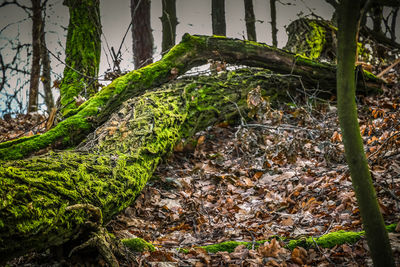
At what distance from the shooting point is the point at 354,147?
5.07ft

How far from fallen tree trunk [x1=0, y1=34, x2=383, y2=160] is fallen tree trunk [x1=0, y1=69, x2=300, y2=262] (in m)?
0.28

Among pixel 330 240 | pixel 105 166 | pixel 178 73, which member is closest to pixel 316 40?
pixel 178 73

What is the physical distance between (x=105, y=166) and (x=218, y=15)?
12547mm

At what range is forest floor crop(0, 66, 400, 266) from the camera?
2336mm

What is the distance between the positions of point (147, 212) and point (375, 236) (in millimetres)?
2569

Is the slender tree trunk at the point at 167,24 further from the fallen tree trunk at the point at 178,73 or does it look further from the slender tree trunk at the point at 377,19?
the fallen tree trunk at the point at 178,73

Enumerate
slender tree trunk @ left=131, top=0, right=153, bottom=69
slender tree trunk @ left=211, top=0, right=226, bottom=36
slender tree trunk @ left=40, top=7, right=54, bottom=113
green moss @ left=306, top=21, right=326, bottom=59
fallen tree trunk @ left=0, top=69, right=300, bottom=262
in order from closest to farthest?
fallen tree trunk @ left=0, top=69, right=300, bottom=262 → green moss @ left=306, top=21, right=326, bottom=59 → slender tree trunk @ left=40, top=7, right=54, bottom=113 → slender tree trunk @ left=131, top=0, right=153, bottom=69 → slender tree trunk @ left=211, top=0, right=226, bottom=36

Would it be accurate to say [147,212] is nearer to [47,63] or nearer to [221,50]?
[221,50]

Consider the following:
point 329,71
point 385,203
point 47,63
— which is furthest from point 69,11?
point 385,203

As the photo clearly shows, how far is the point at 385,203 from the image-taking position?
2730 millimetres

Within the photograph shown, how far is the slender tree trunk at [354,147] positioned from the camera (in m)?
1.52

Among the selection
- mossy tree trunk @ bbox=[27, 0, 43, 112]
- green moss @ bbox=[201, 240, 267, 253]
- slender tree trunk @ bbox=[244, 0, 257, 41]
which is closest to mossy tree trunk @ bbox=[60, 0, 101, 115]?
mossy tree trunk @ bbox=[27, 0, 43, 112]

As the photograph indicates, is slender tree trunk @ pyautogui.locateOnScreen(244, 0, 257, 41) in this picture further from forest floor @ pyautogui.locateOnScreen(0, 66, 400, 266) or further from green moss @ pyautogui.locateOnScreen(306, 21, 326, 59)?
forest floor @ pyautogui.locateOnScreen(0, 66, 400, 266)

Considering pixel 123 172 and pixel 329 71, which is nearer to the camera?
pixel 123 172
